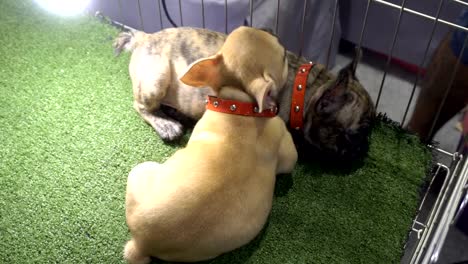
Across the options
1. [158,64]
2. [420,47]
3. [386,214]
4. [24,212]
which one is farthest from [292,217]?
[420,47]

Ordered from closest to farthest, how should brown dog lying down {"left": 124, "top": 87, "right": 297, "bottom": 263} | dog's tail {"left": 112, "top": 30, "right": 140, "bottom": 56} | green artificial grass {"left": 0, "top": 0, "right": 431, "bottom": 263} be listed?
brown dog lying down {"left": 124, "top": 87, "right": 297, "bottom": 263} → green artificial grass {"left": 0, "top": 0, "right": 431, "bottom": 263} → dog's tail {"left": 112, "top": 30, "right": 140, "bottom": 56}

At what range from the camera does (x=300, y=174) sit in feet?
6.93

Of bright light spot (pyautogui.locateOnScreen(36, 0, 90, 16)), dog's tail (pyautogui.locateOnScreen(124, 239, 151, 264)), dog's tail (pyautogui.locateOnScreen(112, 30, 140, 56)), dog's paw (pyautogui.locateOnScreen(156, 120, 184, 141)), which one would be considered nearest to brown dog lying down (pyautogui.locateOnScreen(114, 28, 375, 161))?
dog's paw (pyautogui.locateOnScreen(156, 120, 184, 141))

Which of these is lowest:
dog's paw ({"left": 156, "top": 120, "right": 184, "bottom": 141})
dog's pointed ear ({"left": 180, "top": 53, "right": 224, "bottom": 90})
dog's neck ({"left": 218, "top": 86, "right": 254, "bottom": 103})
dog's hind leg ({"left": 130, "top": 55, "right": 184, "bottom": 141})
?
dog's paw ({"left": 156, "top": 120, "right": 184, "bottom": 141})

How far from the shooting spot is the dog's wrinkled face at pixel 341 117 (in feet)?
6.75

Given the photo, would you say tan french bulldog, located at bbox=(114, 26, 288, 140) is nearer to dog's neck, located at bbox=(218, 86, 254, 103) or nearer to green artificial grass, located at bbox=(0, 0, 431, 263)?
dog's neck, located at bbox=(218, 86, 254, 103)

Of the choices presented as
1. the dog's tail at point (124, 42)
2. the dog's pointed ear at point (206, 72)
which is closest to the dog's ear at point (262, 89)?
the dog's pointed ear at point (206, 72)

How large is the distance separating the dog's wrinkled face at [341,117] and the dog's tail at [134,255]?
0.86 metres

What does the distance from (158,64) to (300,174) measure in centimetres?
80

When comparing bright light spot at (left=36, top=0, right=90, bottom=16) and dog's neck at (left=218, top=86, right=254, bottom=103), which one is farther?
bright light spot at (left=36, top=0, right=90, bottom=16)

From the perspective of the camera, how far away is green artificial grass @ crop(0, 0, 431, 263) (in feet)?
6.13

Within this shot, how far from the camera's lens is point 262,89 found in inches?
64.4

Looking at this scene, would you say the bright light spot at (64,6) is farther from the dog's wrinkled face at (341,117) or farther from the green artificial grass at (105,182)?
the dog's wrinkled face at (341,117)

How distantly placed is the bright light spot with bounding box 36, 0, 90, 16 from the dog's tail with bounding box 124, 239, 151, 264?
175 cm
